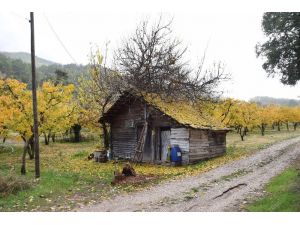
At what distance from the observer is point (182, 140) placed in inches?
960

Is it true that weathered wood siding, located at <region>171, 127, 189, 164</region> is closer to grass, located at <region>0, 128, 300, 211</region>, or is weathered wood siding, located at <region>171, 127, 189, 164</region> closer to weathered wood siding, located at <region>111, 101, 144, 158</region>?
grass, located at <region>0, 128, 300, 211</region>

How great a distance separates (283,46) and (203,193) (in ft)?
50.0

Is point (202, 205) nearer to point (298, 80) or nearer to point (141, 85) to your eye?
point (141, 85)

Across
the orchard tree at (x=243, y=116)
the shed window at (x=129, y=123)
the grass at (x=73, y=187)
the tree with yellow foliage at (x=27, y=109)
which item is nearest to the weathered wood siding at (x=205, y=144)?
the grass at (x=73, y=187)

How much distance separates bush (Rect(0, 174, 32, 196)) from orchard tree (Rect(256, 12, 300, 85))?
19376 millimetres

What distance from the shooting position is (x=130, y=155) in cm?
2777

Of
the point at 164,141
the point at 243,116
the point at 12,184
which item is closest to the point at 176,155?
the point at 164,141

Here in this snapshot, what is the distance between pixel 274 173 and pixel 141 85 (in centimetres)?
1193

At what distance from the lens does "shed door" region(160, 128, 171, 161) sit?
2588 cm

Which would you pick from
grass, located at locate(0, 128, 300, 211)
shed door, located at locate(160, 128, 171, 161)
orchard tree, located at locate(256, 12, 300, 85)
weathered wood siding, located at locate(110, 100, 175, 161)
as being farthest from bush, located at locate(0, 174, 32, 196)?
orchard tree, located at locate(256, 12, 300, 85)

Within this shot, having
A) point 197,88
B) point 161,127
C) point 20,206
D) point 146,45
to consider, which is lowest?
point 20,206

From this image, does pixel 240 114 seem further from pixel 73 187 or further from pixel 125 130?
pixel 73 187

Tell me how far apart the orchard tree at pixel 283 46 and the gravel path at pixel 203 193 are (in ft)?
27.1
